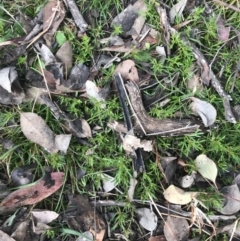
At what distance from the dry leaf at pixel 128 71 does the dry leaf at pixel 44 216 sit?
2.50ft

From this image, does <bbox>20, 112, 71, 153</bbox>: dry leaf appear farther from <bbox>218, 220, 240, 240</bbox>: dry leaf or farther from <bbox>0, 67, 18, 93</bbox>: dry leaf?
<bbox>218, 220, 240, 240</bbox>: dry leaf

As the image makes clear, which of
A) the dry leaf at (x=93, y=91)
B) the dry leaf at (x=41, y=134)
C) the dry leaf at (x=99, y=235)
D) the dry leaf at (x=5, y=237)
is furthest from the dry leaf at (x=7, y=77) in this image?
the dry leaf at (x=99, y=235)

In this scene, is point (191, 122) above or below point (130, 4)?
below

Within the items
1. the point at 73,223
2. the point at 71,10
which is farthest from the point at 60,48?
the point at 73,223

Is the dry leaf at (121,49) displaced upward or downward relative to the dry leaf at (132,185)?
upward

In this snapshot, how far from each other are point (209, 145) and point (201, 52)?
0.47m

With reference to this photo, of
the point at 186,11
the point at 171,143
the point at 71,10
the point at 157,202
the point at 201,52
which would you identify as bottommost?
the point at 157,202

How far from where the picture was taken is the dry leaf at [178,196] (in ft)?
7.73

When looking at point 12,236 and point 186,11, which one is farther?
point 186,11

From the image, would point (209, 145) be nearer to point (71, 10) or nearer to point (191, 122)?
point (191, 122)

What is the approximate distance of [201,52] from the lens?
2.46 meters

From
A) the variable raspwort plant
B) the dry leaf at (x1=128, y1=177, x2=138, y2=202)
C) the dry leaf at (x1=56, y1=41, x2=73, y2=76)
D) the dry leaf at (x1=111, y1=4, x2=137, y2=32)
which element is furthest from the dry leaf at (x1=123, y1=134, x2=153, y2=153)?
the dry leaf at (x1=111, y1=4, x2=137, y2=32)

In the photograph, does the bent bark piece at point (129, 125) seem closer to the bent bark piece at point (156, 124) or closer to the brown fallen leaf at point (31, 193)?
the bent bark piece at point (156, 124)

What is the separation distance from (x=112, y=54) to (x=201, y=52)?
1.49ft
